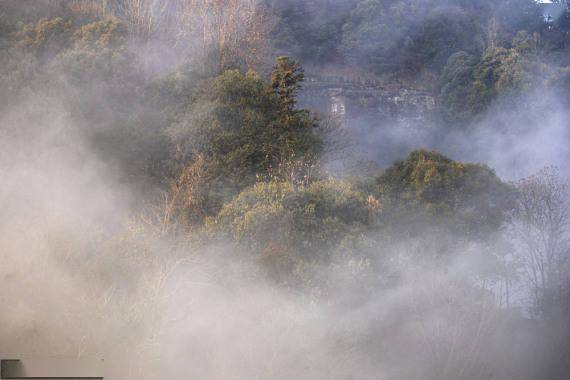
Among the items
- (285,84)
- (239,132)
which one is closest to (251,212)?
(239,132)

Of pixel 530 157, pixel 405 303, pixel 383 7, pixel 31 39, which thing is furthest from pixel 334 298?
pixel 383 7

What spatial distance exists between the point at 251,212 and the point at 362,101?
451 inches

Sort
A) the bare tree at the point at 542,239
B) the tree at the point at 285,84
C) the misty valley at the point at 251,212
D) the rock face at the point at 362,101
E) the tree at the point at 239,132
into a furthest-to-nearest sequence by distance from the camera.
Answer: the rock face at the point at 362,101
the tree at the point at 285,84
the bare tree at the point at 542,239
the tree at the point at 239,132
the misty valley at the point at 251,212

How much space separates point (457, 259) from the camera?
12.7m

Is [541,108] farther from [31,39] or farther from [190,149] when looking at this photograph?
[31,39]

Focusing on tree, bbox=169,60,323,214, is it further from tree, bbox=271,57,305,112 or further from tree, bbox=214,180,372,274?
tree, bbox=214,180,372,274

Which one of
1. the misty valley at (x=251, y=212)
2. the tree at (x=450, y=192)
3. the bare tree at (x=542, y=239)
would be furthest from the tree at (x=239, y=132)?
the bare tree at (x=542, y=239)

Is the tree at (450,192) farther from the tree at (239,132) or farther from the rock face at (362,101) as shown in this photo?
the rock face at (362,101)

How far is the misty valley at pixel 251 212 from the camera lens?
29.0ft

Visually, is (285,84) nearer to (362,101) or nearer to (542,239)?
(542,239)

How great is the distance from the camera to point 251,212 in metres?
10.5

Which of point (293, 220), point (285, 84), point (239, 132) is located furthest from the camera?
point (285, 84)

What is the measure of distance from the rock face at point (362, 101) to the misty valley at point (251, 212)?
0.26 ft

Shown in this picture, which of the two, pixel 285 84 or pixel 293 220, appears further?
pixel 285 84
